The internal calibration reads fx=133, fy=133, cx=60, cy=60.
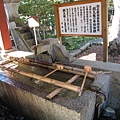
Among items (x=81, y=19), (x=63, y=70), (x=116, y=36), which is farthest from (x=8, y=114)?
(x=116, y=36)

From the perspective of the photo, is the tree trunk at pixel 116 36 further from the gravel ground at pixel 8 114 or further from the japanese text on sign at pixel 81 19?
the gravel ground at pixel 8 114

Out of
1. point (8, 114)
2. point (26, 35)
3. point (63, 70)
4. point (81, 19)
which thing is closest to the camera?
point (8, 114)

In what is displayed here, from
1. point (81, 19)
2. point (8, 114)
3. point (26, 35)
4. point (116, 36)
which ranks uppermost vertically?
point (81, 19)

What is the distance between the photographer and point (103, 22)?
124 inches

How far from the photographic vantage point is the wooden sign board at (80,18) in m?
3.26

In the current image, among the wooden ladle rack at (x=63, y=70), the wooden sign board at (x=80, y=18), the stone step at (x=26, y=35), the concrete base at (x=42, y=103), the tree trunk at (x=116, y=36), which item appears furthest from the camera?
the stone step at (x=26, y=35)

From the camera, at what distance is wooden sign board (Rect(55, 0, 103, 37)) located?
3264mm

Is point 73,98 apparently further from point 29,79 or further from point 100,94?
point 29,79

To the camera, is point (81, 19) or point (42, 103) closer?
point (42, 103)

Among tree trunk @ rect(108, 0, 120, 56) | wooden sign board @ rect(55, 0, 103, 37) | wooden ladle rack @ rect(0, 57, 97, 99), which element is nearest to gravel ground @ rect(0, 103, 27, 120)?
wooden ladle rack @ rect(0, 57, 97, 99)

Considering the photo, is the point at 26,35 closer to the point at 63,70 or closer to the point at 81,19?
the point at 81,19

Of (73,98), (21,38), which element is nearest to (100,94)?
(73,98)

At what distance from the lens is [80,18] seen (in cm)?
359

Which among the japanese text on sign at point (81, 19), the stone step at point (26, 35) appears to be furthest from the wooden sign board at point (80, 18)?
the stone step at point (26, 35)
